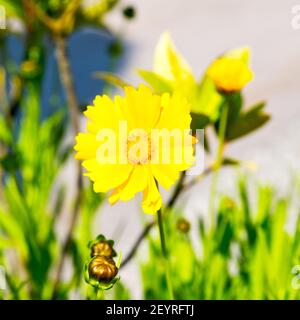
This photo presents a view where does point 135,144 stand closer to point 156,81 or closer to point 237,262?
point 156,81

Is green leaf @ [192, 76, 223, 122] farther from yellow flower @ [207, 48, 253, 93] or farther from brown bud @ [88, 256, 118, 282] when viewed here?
brown bud @ [88, 256, 118, 282]

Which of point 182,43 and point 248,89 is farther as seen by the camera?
point 182,43

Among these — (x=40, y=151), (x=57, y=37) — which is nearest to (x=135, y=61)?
(x=40, y=151)

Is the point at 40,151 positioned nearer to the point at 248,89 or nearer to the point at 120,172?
the point at 120,172

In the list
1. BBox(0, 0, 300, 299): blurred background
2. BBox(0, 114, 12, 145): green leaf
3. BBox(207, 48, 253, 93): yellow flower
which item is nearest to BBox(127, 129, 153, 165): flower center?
BBox(207, 48, 253, 93): yellow flower

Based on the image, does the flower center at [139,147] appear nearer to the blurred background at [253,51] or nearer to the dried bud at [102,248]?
the dried bud at [102,248]

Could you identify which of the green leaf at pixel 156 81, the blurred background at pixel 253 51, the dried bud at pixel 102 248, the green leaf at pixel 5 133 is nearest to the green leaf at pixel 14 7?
the green leaf at pixel 5 133
